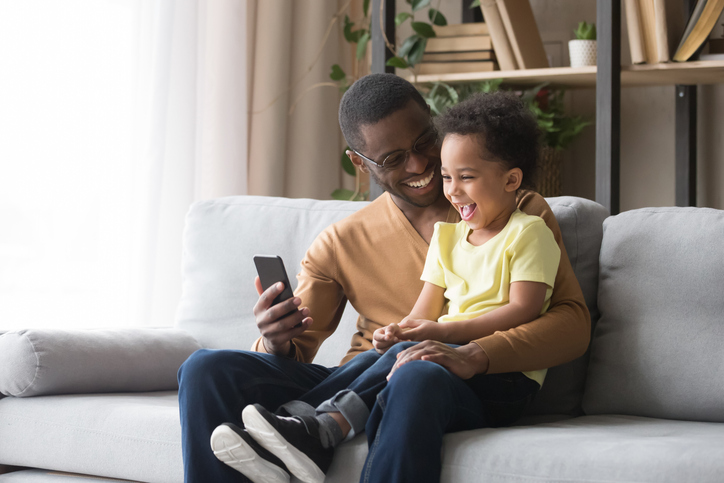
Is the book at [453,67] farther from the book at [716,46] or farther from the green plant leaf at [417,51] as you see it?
the book at [716,46]

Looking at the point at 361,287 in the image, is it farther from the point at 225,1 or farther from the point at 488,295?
the point at 225,1

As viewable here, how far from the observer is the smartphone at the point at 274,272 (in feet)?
4.57

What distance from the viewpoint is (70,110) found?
2270mm

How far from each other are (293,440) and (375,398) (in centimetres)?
16

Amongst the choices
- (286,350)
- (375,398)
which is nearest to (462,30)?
(286,350)

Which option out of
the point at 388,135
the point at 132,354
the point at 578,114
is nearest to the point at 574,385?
the point at 388,135

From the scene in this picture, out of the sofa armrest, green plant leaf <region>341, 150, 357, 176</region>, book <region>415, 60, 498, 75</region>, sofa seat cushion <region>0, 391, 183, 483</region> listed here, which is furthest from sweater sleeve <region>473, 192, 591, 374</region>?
green plant leaf <region>341, 150, 357, 176</region>

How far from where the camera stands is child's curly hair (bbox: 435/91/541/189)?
1.36 meters

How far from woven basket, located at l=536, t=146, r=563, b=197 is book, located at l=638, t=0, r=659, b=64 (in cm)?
40

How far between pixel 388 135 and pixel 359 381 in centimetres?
48

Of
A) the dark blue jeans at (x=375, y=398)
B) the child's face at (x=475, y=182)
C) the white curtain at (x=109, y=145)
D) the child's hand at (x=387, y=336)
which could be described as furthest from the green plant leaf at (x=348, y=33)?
the child's hand at (x=387, y=336)

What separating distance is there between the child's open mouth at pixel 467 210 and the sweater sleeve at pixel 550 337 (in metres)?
0.17

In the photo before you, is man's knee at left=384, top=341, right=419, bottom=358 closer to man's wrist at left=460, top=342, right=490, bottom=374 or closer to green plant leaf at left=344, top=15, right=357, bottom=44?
man's wrist at left=460, top=342, right=490, bottom=374

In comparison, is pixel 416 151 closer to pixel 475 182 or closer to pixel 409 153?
pixel 409 153
